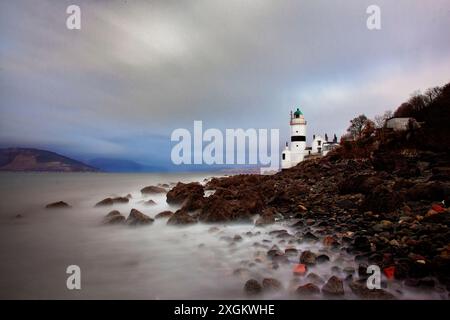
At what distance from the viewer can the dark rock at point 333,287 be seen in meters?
2.94

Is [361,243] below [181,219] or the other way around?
the other way around

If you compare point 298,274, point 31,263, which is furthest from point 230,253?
point 31,263

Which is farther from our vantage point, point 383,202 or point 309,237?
point 383,202

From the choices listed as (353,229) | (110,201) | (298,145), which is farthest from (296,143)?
(353,229)

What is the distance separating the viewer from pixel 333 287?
9.68 ft

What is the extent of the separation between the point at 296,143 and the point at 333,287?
30.7 metres

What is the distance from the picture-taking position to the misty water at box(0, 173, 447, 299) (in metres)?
3.56

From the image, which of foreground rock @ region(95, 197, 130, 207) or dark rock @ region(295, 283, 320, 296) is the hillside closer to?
dark rock @ region(295, 283, 320, 296)

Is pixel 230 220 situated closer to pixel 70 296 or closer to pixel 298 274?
pixel 298 274

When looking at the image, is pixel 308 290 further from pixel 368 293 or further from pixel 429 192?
pixel 429 192

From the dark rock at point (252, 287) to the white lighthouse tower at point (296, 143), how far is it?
2878 centimetres

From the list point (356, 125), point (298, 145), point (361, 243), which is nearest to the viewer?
point (361, 243)

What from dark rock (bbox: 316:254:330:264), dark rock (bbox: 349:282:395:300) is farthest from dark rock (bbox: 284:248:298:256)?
dark rock (bbox: 349:282:395:300)

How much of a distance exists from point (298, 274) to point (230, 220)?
2.73 m
